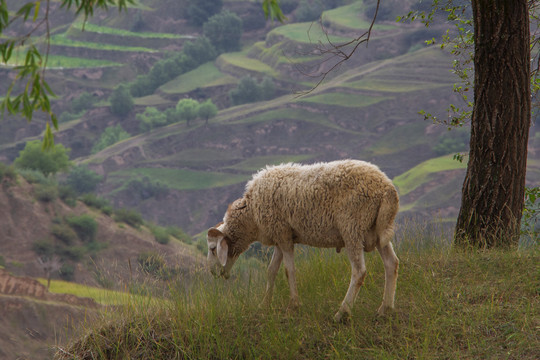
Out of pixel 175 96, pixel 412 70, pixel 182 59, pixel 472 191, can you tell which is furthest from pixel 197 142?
pixel 472 191

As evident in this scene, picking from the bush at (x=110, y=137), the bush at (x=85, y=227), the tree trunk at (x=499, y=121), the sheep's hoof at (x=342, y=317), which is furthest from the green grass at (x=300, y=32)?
the sheep's hoof at (x=342, y=317)

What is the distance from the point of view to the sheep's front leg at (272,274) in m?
6.43

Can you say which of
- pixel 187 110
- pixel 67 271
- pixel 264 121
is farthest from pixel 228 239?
pixel 187 110

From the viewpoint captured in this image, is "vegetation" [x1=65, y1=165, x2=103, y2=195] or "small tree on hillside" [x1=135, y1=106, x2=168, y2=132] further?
"small tree on hillside" [x1=135, y1=106, x2=168, y2=132]

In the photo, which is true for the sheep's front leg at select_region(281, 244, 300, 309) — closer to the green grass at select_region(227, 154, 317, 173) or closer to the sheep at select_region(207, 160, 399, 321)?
the sheep at select_region(207, 160, 399, 321)

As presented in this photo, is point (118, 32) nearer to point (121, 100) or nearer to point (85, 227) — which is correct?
point (121, 100)

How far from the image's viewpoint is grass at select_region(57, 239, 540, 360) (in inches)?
216

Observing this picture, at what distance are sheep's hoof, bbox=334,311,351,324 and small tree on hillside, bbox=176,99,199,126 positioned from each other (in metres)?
98.5

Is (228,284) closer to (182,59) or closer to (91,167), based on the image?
(91,167)

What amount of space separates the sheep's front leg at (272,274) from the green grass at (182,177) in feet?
268

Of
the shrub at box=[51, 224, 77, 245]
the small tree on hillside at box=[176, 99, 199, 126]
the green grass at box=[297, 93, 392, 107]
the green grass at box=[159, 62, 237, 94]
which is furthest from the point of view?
the green grass at box=[159, 62, 237, 94]

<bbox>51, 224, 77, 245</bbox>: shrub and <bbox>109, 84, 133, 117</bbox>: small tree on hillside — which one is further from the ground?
<bbox>109, 84, 133, 117</bbox>: small tree on hillside

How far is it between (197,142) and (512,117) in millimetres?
96946

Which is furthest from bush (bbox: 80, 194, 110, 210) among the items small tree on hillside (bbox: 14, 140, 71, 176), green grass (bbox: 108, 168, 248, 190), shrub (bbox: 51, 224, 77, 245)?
green grass (bbox: 108, 168, 248, 190)
